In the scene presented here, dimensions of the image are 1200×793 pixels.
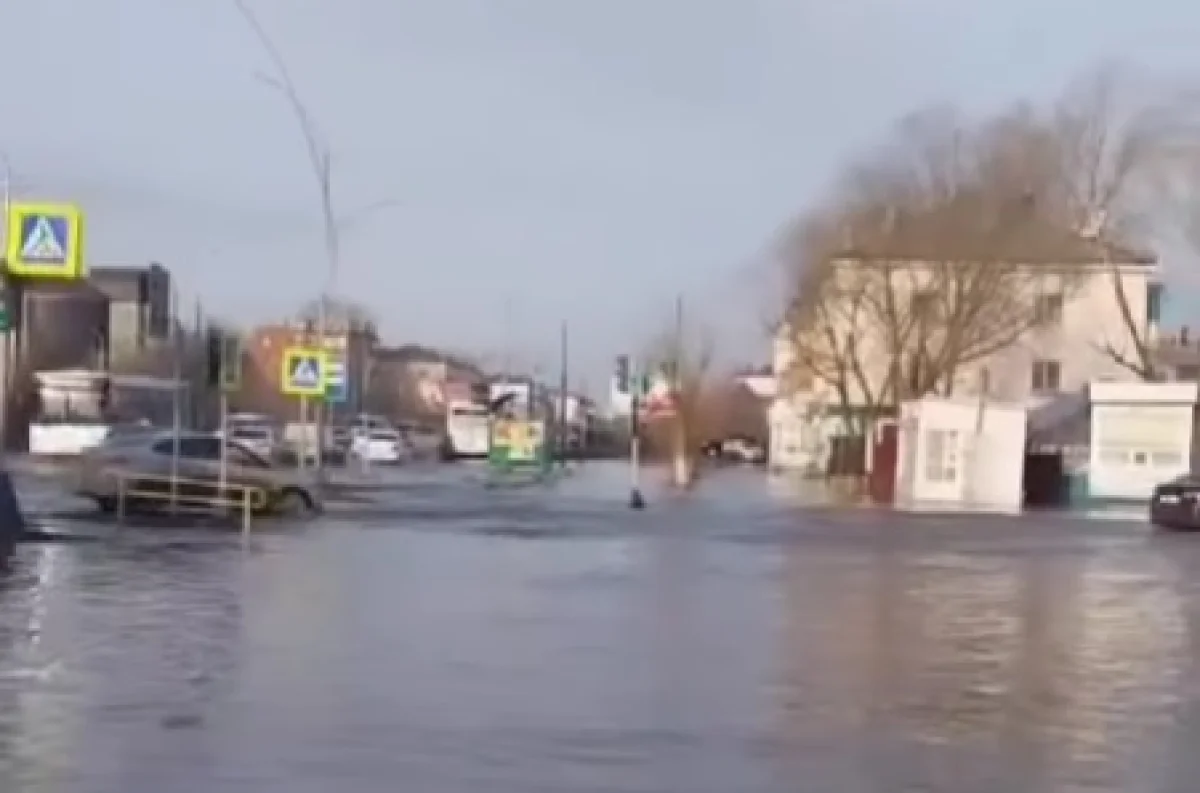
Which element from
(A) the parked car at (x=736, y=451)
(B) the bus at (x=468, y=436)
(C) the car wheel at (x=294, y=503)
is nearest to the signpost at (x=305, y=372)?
(C) the car wheel at (x=294, y=503)

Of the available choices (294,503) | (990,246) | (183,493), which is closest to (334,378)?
(294,503)

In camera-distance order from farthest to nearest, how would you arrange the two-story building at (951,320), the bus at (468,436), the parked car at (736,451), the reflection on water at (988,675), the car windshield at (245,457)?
1. the parked car at (736,451)
2. the bus at (468,436)
3. the two-story building at (951,320)
4. the car windshield at (245,457)
5. the reflection on water at (988,675)

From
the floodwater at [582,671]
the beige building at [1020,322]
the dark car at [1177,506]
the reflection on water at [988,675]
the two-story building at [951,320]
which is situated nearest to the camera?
the floodwater at [582,671]

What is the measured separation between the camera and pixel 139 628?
829 inches

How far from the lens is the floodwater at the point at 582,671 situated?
13.2 metres

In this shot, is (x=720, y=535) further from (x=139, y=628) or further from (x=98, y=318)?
(x=98, y=318)

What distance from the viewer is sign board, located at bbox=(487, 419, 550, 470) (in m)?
86.4

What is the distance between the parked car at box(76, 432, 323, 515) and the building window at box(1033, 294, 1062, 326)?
42108mm

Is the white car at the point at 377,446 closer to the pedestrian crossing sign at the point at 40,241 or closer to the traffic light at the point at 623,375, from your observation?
the traffic light at the point at 623,375

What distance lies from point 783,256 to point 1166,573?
1944 inches

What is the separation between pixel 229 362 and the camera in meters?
48.4

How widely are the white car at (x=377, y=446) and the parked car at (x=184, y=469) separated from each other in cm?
4624

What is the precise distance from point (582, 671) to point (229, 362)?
3087 centimetres

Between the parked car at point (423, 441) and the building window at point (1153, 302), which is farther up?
the building window at point (1153, 302)
